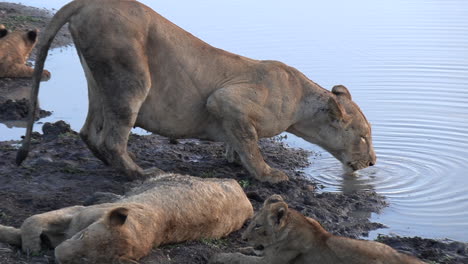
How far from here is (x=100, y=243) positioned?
552 cm

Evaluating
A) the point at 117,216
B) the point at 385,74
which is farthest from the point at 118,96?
the point at 385,74

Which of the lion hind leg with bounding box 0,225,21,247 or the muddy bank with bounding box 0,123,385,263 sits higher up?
the muddy bank with bounding box 0,123,385,263

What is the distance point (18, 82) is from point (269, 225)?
7.89 m

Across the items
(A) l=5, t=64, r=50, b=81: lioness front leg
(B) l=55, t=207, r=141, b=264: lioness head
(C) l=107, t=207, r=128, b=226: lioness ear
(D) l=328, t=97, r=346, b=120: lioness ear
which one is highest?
(D) l=328, t=97, r=346, b=120: lioness ear

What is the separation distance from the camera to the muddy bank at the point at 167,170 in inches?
266

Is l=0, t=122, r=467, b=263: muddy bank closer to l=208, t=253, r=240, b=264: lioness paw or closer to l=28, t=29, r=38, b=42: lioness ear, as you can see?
l=208, t=253, r=240, b=264: lioness paw

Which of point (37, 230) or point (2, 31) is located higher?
point (2, 31)

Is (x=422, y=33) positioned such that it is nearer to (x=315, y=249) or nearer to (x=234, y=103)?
(x=234, y=103)

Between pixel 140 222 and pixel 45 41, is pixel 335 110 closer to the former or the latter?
pixel 45 41

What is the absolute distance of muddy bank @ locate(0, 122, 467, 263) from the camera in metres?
6.75

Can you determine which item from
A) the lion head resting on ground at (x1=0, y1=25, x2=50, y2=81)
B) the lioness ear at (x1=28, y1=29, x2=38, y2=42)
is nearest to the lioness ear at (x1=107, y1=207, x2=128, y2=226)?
the lion head resting on ground at (x1=0, y1=25, x2=50, y2=81)

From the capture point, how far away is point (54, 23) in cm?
805

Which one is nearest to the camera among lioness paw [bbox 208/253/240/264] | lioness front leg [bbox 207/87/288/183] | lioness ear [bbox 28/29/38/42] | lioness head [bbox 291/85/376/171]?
lioness paw [bbox 208/253/240/264]

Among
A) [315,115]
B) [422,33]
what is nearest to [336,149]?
[315,115]
